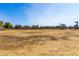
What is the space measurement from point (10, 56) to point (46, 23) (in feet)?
1.49

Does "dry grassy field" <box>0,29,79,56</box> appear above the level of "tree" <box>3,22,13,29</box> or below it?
below

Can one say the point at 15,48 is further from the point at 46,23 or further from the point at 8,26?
the point at 46,23

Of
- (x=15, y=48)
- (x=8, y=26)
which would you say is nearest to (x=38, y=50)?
(x=15, y=48)

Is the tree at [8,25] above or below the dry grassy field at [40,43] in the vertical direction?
above

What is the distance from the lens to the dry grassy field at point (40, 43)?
7.23ft

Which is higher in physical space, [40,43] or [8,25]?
[8,25]

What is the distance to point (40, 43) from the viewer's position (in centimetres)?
222

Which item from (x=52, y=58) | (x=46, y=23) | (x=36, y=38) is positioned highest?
(x=46, y=23)

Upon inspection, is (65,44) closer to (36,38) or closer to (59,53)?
(59,53)

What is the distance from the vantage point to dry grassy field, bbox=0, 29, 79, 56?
2.21 meters

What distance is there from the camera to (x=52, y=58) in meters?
2.21

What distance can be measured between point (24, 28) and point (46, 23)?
0.21 meters

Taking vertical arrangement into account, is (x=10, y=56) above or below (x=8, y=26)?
below

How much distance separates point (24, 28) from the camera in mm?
2240
